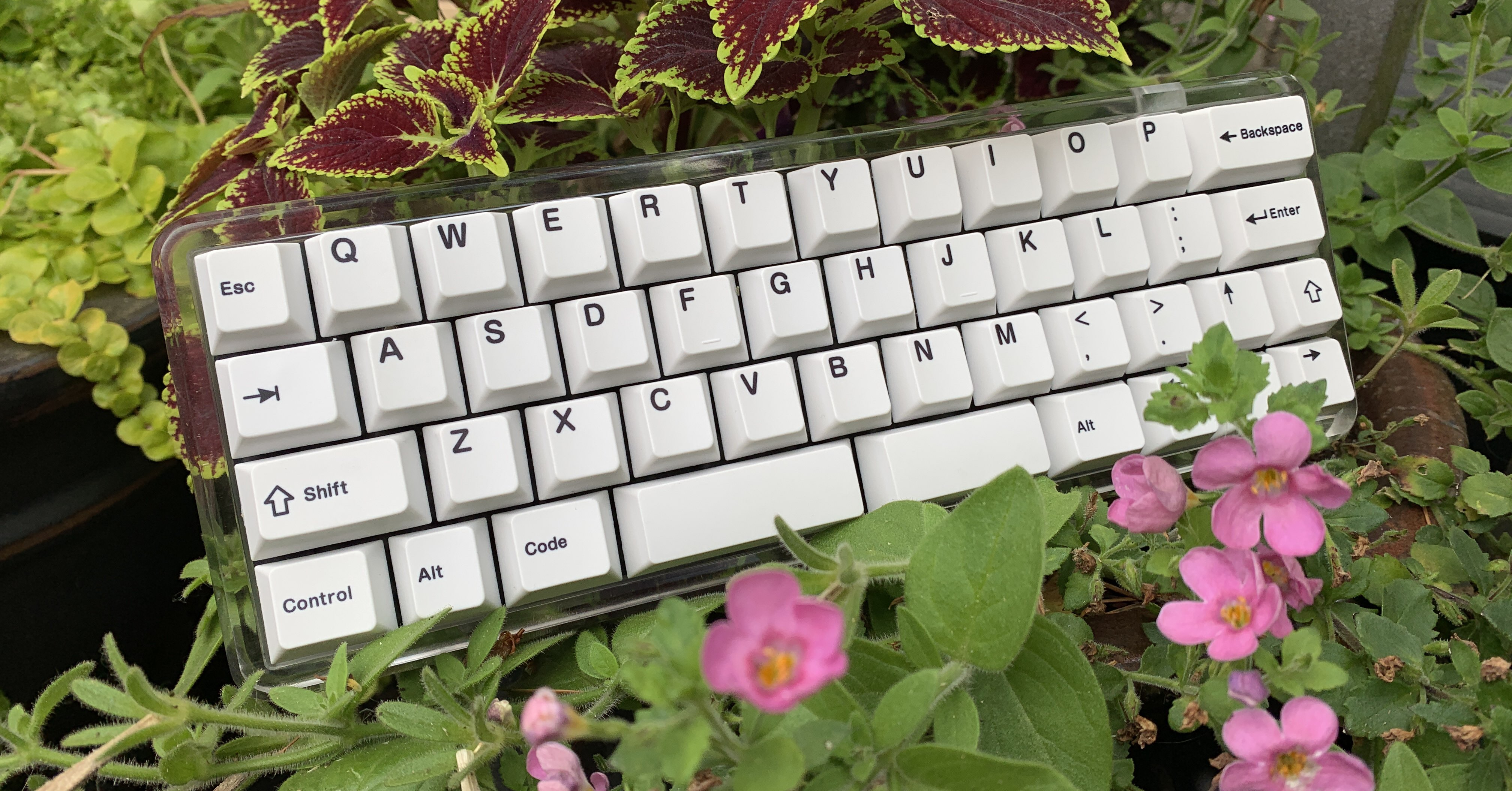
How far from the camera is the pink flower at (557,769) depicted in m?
0.34

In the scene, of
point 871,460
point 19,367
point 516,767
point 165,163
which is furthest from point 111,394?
point 871,460

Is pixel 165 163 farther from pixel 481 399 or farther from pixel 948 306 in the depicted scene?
pixel 948 306

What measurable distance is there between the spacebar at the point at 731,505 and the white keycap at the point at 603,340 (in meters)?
0.06

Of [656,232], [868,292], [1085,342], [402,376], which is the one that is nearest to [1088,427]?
[1085,342]

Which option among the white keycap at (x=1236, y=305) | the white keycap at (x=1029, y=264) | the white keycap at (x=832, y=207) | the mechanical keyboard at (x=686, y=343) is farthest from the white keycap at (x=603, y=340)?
→ the white keycap at (x=1236, y=305)

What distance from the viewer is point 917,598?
13.4 inches

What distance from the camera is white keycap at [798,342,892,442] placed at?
473 mm

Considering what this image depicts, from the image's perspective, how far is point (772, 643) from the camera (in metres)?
0.22

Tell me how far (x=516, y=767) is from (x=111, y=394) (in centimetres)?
33

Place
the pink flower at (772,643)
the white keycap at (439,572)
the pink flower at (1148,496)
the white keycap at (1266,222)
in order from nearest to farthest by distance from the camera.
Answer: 1. the pink flower at (772,643)
2. the pink flower at (1148,496)
3. the white keycap at (439,572)
4. the white keycap at (1266,222)

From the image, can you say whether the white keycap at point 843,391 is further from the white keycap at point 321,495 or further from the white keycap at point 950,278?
the white keycap at point 321,495

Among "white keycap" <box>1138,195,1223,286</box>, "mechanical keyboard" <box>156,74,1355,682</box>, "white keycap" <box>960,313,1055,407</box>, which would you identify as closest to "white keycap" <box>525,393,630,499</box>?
"mechanical keyboard" <box>156,74,1355,682</box>

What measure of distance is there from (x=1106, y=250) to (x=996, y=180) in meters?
0.08

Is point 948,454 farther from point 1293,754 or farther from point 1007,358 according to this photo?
point 1293,754
